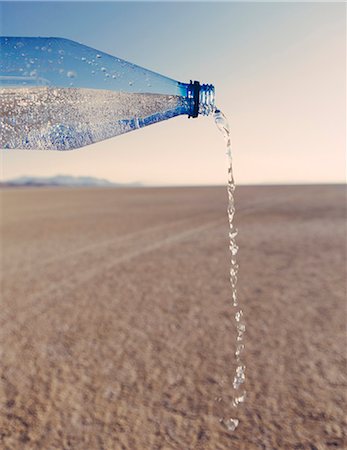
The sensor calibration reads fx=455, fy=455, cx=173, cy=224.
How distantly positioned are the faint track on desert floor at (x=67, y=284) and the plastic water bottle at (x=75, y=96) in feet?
11.3

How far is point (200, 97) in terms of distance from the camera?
2.00m

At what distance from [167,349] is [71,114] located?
2.84 metres

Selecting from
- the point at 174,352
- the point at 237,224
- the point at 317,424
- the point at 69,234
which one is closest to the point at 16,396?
the point at 174,352

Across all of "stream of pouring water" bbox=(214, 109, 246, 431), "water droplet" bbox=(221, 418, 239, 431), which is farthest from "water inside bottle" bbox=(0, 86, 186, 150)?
"water droplet" bbox=(221, 418, 239, 431)

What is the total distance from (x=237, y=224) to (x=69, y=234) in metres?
4.70

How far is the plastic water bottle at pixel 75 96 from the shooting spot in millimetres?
1926

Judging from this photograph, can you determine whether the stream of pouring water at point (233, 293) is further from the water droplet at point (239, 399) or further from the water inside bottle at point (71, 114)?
the water inside bottle at point (71, 114)

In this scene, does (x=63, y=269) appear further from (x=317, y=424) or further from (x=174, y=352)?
(x=317, y=424)

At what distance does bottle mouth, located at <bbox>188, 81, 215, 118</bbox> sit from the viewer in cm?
200

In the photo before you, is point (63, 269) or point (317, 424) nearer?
point (317, 424)

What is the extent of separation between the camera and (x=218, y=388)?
3.57 m

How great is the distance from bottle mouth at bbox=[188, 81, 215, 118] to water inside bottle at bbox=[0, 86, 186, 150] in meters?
0.05

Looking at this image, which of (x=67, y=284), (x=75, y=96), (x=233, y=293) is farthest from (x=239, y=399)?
(x=67, y=284)

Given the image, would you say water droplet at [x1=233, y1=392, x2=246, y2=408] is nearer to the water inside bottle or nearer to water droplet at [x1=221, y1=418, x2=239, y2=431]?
water droplet at [x1=221, y1=418, x2=239, y2=431]
